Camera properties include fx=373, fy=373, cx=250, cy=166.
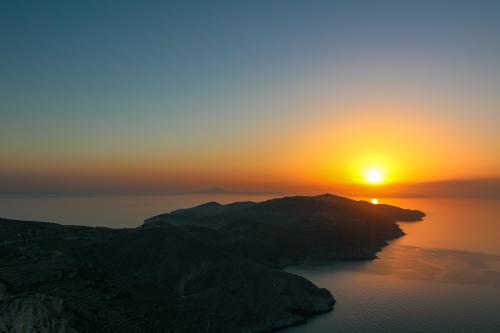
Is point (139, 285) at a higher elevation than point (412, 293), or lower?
higher

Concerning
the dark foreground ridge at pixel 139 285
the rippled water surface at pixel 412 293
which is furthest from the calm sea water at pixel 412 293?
the dark foreground ridge at pixel 139 285

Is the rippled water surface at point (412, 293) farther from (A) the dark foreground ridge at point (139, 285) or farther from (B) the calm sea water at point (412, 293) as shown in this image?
(A) the dark foreground ridge at point (139, 285)

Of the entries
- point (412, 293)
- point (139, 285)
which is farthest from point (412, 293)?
point (139, 285)

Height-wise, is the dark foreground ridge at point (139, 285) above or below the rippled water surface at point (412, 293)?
above

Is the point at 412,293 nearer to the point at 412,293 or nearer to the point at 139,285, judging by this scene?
the point at 412,293

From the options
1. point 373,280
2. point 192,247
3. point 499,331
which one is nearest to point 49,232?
point 192,247

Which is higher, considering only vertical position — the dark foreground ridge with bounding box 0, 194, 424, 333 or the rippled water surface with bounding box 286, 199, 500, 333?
the dark foreground ridge with bounding box 0, 194, 424, 333

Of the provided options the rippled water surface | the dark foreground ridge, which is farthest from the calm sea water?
the dark foreground ridge

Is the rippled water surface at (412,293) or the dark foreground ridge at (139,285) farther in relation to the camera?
the rippled water surface at (412,293)

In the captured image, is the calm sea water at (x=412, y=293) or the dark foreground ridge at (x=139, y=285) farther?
the calm sea water at (x=412, y=293)

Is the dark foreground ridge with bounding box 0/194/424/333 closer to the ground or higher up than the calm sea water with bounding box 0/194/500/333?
higher up

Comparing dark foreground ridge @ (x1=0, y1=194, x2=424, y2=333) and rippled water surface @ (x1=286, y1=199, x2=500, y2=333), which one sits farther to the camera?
rippled water surface @ (x1=286, y1=199, x2=500, y2=333)

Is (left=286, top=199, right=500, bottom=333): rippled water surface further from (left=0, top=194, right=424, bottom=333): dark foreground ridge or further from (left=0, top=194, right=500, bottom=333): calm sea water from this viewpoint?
(left=0, top=194, right=424, bottom=333): dark foreground ridge
